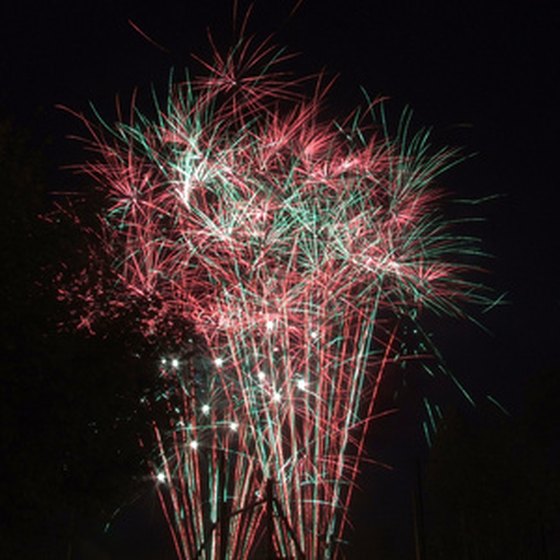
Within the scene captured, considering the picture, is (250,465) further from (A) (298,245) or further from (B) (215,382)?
(A) (298,245)

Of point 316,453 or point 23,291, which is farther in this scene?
point 316,453

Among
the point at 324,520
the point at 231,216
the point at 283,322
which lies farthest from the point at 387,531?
the point at 231,216

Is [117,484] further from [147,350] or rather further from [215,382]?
[215,382]

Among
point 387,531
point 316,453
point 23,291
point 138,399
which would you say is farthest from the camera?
point 387,531

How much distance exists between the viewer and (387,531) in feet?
70.8

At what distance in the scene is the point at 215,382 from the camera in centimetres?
1323

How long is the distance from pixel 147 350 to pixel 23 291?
188 centimetres

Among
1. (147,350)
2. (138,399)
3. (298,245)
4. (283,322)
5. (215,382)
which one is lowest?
(138,399)

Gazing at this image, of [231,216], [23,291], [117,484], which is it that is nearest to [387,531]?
[231,216]

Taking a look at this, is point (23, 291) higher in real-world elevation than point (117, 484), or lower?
higher

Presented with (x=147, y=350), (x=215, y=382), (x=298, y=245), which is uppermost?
(x=298, y=245)

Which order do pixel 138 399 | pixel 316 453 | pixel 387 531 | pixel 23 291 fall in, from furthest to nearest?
pixel 387 531 < pixel 316 453 < pixel 138 399 < pixel 23 291

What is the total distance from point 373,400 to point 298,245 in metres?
3.02

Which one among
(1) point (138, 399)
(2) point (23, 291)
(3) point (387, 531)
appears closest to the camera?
(2) point (23, 291)
